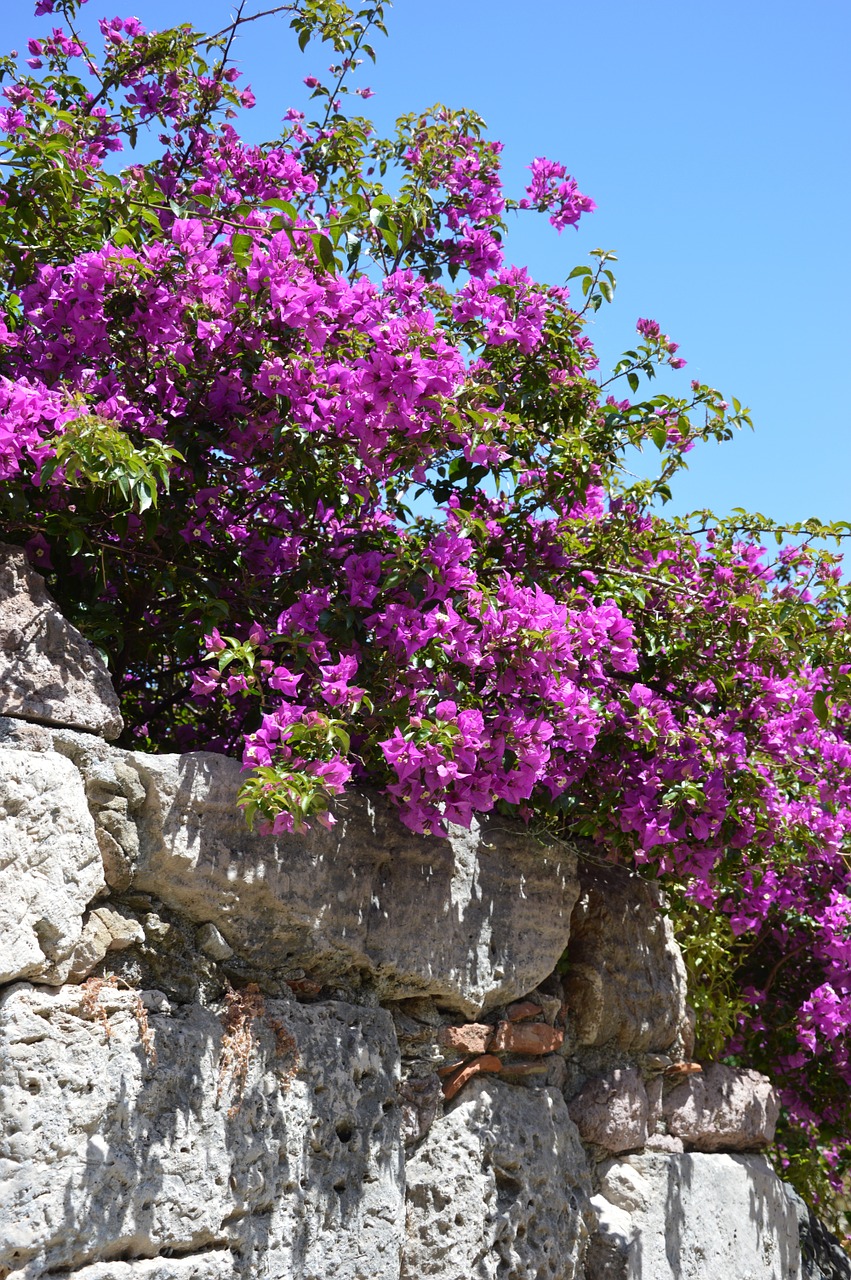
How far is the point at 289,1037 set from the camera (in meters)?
2.09

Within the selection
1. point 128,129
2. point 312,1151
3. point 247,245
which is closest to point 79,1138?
point 312,1151

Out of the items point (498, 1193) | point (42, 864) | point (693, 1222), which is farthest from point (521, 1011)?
point (42, 864)

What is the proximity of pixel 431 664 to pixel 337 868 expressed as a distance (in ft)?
1.39

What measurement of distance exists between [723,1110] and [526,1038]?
38.8 inches

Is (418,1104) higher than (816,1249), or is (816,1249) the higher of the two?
(418,1104)

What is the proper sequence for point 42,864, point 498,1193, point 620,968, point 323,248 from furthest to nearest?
point 620,968
point 498,1193
point 323,248
point 42,864

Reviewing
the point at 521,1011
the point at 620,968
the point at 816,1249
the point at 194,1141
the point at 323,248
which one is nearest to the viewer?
the point at 194,1141

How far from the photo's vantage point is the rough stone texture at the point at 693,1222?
2.79 metres

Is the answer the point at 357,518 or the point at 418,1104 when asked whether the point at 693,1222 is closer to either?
the point at 418,1104

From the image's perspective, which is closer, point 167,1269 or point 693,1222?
point 167,1269

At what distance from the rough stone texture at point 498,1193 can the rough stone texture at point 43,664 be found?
1143 millimetres

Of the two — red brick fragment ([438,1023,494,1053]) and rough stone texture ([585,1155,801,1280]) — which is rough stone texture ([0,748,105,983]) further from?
rough stone texture ([585,1155,801,1280])

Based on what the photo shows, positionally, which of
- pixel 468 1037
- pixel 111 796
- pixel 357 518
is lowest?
pixel 468 1037

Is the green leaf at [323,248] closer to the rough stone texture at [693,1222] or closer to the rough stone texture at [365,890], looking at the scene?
the rough stone texture at [365,890]
